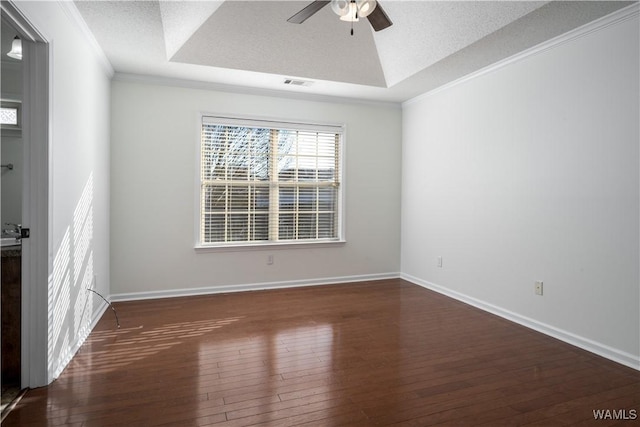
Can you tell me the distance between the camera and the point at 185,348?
2.96m

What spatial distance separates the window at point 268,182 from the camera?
457 centimetres

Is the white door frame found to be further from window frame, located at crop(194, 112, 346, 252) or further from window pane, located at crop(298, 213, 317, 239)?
window pane, located at crop(298, 213, 317, 239)

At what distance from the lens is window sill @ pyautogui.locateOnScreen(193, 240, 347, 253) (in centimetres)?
450

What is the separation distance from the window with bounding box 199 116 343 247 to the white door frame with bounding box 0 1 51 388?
87.7 inches

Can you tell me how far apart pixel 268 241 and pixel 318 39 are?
2.43 metres

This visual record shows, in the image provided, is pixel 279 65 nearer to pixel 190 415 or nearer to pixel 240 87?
pixel 240 87

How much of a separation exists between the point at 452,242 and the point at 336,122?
2.14 meters

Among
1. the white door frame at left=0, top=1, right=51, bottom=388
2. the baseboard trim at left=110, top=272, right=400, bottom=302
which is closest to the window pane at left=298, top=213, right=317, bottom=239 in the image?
the baseboard trim at left=110, top=272, right=400, bottom=302

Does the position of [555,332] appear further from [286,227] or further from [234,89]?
[234,89]

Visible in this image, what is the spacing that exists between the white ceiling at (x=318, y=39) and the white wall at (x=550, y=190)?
322 mm

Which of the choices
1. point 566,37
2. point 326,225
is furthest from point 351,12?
point 326,225

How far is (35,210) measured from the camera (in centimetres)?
227

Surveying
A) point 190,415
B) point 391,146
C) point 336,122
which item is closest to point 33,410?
point 190,415

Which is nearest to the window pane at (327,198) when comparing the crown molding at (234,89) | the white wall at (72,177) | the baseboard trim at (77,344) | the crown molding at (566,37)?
the crown molding at (234,89)
